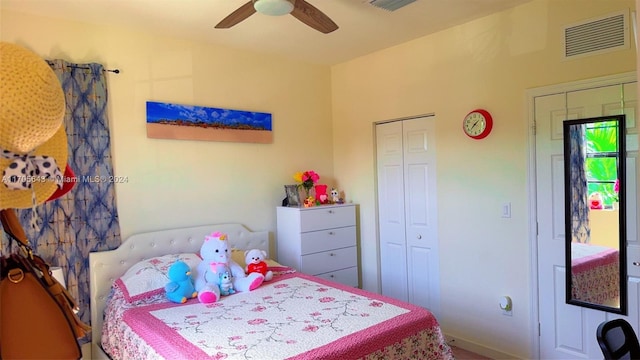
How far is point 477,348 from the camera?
3.25m

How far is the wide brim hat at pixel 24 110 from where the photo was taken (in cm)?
64

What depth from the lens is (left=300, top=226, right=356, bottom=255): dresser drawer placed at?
3.70 metres

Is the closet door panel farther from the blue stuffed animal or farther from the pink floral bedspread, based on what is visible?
the blue stuffed animal

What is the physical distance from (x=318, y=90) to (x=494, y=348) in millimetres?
2934

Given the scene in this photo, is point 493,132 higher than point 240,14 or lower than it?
lower

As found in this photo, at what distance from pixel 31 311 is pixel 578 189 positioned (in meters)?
3.00

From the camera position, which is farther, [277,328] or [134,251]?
[134,251]

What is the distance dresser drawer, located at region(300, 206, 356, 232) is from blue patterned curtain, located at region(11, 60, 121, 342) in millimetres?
1546

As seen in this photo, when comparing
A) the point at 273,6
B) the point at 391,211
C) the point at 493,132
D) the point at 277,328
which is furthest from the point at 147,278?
the point at 493,132

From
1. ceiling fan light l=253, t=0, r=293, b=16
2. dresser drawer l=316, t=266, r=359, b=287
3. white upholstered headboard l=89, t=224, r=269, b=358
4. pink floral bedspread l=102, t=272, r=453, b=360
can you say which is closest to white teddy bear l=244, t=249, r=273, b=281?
pink floral bedspread l=102, t=272, r=453, b=360

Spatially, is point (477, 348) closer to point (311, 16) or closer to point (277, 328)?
point (277, 328)

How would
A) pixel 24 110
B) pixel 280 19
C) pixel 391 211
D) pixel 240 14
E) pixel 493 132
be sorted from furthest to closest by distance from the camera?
pixel 391 211 < pixel 493 132 < pixel 280 19 < pixel 240 14 < pixel 24 110

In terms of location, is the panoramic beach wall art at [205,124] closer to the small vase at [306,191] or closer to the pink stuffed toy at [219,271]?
the small vase at [306,191]

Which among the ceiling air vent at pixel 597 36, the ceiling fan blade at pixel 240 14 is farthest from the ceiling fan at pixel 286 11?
the ceiling air vent at pixel 597 36
